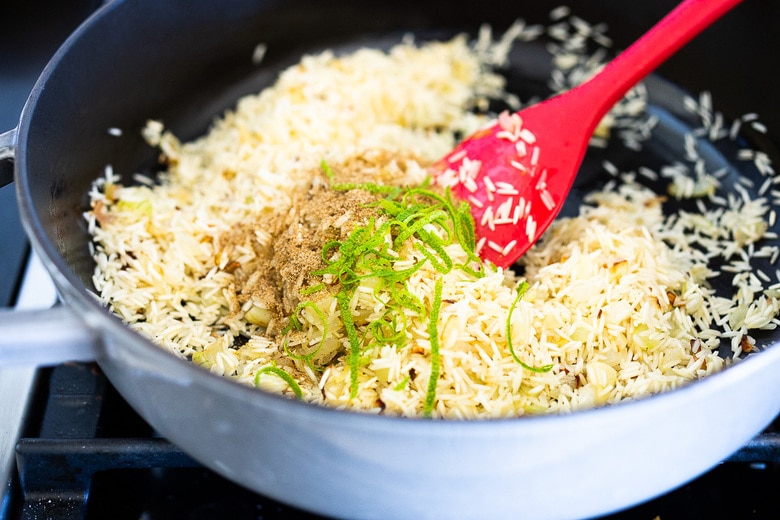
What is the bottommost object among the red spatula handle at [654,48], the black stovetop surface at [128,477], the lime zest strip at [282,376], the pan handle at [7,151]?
the black stovetop surface at [128,477]

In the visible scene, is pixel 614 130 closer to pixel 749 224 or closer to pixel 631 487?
pixel 749 224

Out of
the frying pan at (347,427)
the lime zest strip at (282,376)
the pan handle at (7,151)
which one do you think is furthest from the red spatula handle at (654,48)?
the pan handle at (7,151)

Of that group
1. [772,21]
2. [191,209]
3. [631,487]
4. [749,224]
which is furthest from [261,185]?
[772,21]

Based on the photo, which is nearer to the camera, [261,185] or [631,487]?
[631,487]

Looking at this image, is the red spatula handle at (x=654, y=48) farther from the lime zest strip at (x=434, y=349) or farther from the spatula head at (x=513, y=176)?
the lime zest strip at (x=434, y=349)

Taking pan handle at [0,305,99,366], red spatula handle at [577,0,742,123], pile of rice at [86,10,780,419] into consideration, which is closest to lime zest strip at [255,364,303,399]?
pile of rice at [86,10,780,419]

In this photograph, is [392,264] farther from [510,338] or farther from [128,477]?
[128,477]

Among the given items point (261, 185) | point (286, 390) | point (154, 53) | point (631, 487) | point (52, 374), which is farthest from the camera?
point (154, 53)
